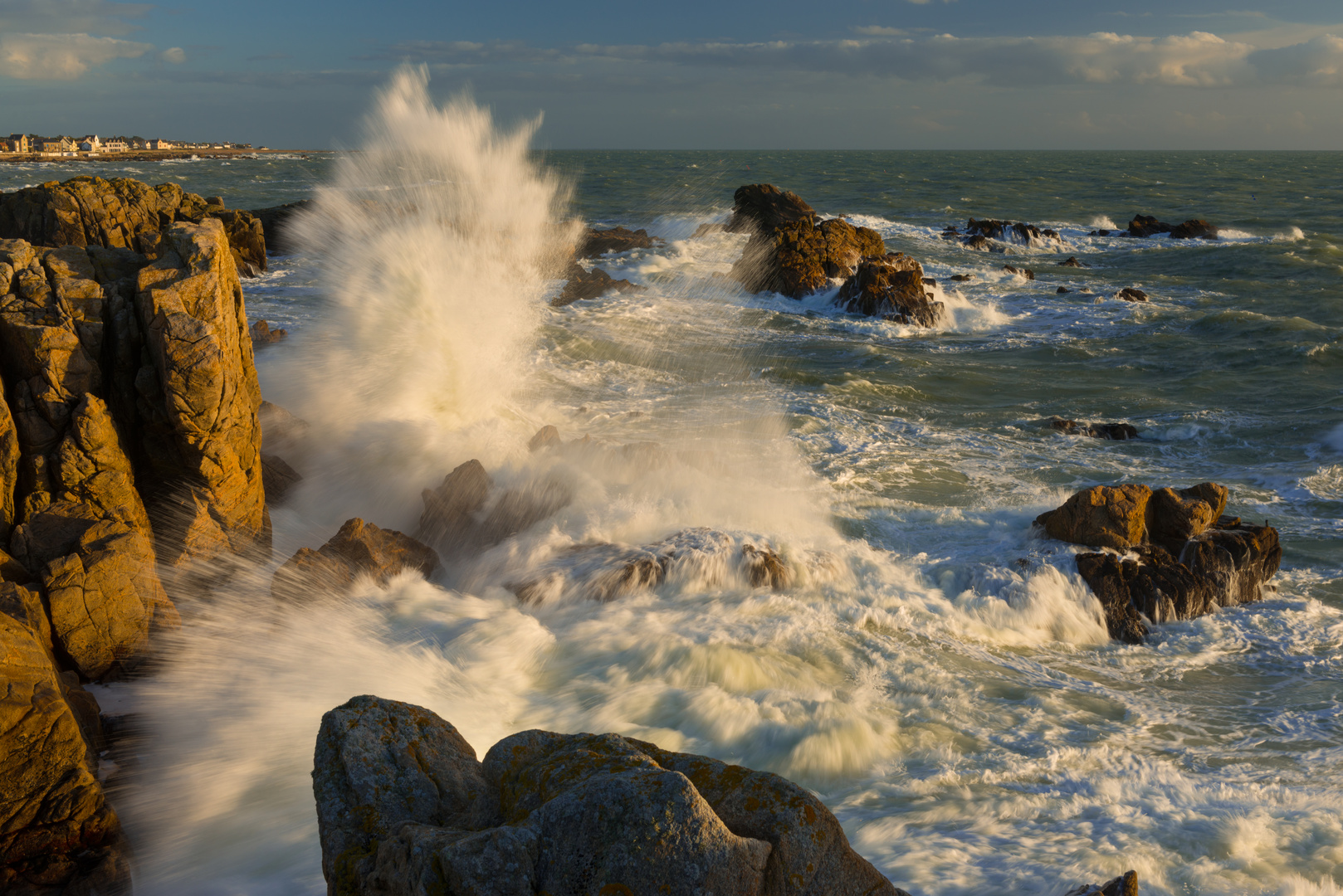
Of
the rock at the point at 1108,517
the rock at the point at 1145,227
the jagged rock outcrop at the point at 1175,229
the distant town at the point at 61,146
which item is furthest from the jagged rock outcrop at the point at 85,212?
the distant town at the point at 61,146

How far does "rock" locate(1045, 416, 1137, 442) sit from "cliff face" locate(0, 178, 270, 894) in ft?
40.0

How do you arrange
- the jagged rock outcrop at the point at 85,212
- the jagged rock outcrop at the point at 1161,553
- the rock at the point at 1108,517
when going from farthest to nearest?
the jagged rock outcrop at the point at 85,212 → the rock at the point at 1108,517 → the jagged rock outcrop at the point at 1161,553

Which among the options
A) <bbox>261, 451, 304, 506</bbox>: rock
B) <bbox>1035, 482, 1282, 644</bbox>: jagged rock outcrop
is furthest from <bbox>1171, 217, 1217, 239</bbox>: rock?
<bbox>261, 451, 304, 506</bbox>: rock

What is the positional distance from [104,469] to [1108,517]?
9261mm

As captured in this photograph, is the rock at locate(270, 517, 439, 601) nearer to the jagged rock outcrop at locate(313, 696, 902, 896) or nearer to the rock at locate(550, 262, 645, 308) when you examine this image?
the jagged rock outcrop at locate(313, 696, 902, 896)

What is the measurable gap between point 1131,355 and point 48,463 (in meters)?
21.0

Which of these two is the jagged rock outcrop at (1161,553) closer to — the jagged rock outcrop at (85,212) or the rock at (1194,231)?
the jagged rock outcrop at (85,212)

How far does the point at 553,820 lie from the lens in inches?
107

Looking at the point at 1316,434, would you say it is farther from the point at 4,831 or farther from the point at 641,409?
the point at 4,831

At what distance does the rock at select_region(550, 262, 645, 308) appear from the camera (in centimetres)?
2477

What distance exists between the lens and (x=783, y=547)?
8.42 metres

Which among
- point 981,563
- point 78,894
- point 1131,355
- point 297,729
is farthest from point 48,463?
point 1131,355

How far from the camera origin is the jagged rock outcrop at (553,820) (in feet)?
8.58

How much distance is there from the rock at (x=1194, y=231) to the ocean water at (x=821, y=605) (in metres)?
24.8
